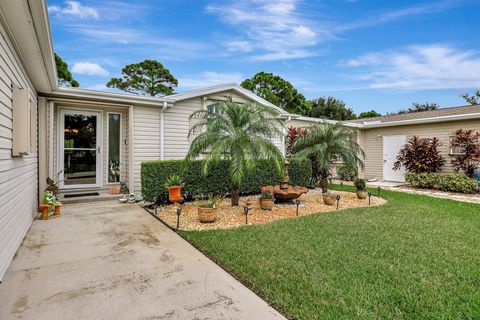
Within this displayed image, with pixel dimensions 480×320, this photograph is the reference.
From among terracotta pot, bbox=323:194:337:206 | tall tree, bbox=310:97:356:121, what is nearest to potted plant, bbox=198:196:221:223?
terracotta pot, bbox=323:194:337:206

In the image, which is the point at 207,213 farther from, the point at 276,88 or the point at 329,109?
the point at 329,109

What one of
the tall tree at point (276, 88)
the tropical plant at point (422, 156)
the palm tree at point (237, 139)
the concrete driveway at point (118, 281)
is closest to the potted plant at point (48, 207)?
the concrete driveway at point (118, 281)

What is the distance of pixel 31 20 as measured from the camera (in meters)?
3.05

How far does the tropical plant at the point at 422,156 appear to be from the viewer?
10.3 metres

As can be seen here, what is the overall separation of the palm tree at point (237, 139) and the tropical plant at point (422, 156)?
7.56 meters

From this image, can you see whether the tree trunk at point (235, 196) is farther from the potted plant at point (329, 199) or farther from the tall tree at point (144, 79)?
the tall tree at point (144, 79)

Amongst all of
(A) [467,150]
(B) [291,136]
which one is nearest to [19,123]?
(B) [291,136]

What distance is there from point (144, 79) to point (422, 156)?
23.9 meters

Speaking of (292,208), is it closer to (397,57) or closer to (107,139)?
(107,139)

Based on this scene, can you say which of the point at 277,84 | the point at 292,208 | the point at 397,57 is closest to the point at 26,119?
the point at 292,208

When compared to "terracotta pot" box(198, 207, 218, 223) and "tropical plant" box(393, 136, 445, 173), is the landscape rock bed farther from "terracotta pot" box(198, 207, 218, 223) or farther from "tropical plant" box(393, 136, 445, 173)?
"tropical plant" box(393, 136, 445, 173)

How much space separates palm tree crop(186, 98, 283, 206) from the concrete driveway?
2061mm

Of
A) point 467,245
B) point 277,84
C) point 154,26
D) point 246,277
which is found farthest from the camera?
point 277,84

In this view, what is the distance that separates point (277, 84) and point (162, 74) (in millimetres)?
11475
